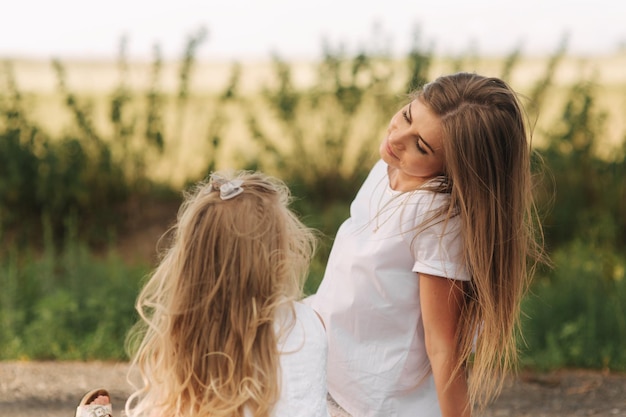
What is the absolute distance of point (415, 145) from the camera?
2.23 metres

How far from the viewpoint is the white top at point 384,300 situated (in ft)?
7.14

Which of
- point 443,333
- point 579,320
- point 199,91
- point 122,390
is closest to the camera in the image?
point 443,333

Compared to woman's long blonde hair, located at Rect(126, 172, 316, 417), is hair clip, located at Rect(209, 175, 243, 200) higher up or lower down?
higher up

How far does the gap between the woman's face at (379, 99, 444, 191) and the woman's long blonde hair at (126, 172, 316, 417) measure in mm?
343

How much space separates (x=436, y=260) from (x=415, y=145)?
0.93 ft

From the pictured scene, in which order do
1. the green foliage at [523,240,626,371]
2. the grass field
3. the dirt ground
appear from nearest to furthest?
the dirt ground, the green foliage at [523,240,626,371], the grass field

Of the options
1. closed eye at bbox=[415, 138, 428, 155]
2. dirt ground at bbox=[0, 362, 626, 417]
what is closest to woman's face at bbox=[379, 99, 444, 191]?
closed eye at bbox=[415, 138, 428, 155]

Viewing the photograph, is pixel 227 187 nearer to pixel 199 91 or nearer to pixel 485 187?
pixel 485 187

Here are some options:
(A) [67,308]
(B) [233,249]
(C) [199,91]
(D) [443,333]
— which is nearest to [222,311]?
(B) [233,249]

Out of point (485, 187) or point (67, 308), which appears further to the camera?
point (67, 308)

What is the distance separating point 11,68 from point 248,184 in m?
4.29

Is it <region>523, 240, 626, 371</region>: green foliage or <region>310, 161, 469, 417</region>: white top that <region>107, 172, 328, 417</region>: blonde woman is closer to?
<region>310, 161, 469, 417</region>: white top

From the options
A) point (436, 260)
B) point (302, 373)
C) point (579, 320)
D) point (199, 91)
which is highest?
point (436, 260)

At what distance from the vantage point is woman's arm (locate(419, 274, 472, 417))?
2.17 meters
